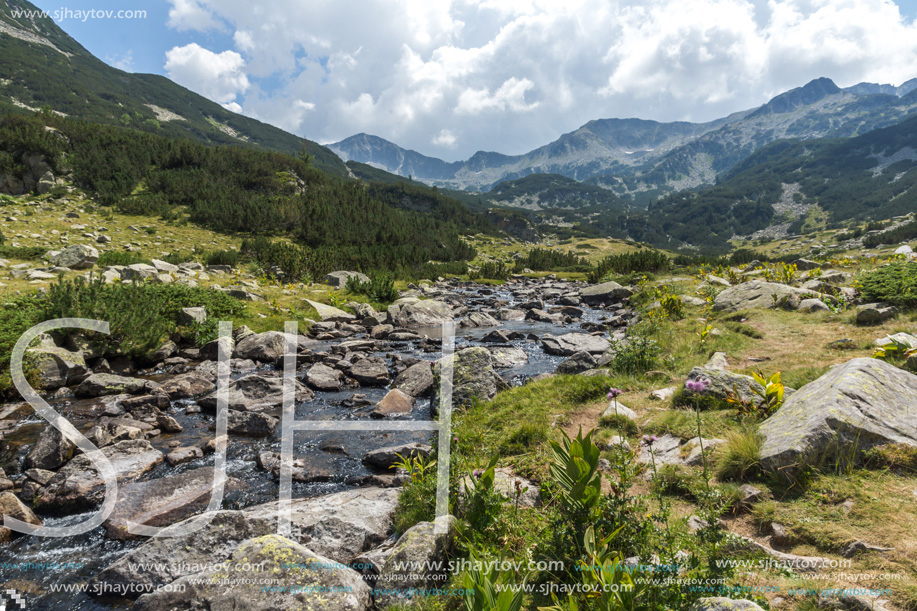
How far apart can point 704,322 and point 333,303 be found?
16.0 metres

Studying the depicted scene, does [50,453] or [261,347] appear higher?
[261,347]

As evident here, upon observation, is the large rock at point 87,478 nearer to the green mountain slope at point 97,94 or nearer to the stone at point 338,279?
the stone at point 338,279

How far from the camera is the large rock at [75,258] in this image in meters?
16.3

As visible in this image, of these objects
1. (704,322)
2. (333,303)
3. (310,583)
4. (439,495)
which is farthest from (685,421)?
(333,303)

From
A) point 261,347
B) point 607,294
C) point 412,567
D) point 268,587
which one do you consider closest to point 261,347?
point 261,347

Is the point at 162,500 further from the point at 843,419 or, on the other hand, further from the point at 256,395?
the point at 843,419

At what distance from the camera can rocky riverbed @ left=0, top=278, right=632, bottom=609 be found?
4.06 m

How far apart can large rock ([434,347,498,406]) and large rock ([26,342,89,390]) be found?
879 centimetres

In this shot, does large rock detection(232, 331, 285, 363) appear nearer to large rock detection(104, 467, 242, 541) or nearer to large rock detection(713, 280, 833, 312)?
large rock detection(104, 467, 242, 541)

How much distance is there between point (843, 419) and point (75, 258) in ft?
80.4

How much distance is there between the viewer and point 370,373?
10.9 meters

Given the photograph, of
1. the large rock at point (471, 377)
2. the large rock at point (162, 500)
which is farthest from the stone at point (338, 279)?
the large rock at point (162, 500)

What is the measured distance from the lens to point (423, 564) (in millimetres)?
3355

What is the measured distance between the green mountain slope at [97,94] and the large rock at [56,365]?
5339cm
